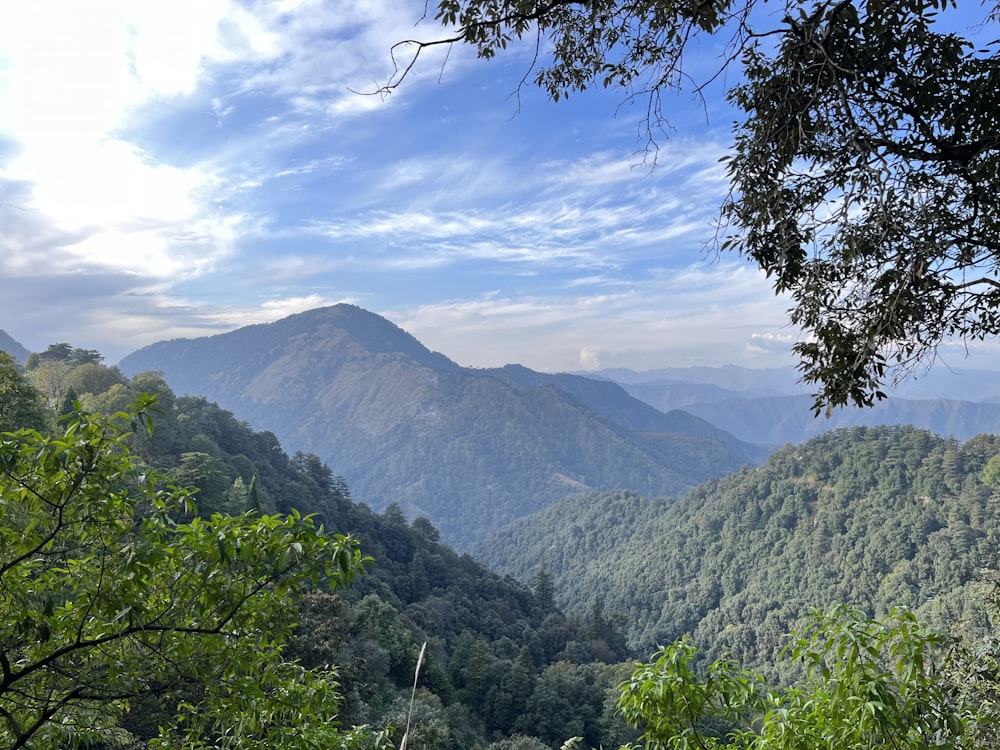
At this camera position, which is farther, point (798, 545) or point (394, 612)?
point (798, 545)

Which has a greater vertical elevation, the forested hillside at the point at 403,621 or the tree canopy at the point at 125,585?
the tree canopy at the point at 125,585

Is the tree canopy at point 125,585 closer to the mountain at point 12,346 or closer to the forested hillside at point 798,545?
the forested hillside at point 798,545

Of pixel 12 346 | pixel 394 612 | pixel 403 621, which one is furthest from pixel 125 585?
pixel 12 346

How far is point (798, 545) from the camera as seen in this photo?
8794 cm

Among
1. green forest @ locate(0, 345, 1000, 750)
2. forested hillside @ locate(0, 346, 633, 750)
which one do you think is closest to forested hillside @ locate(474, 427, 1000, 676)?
green forest @ locate(0, 345, 1000, 750)

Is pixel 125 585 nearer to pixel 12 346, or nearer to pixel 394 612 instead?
pixel 394 612

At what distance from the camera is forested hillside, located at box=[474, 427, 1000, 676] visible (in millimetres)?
68625

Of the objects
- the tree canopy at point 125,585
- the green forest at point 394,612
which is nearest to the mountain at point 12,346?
the green forest at point 394,612

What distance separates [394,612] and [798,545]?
78740 mm

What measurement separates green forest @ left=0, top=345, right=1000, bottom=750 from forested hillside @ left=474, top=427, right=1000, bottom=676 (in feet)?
1.52

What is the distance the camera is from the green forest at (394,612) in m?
2.44

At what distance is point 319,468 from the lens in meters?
60.1

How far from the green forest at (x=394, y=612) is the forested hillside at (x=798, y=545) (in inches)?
18.3

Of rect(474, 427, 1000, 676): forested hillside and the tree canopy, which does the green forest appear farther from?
rect(474, 427, 1000, 676): forested hillside
